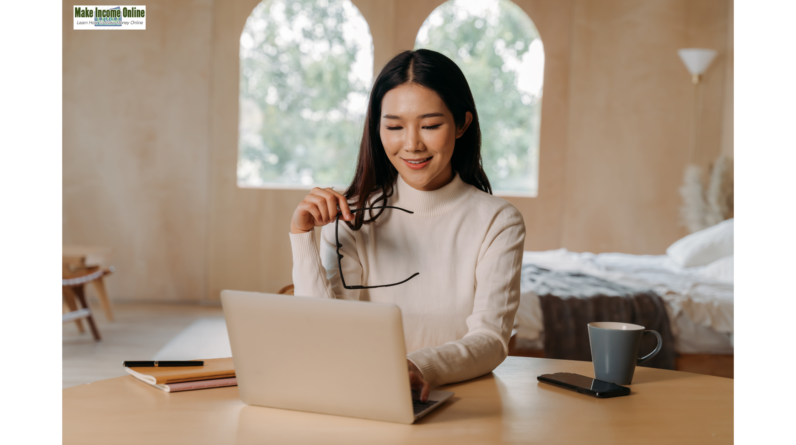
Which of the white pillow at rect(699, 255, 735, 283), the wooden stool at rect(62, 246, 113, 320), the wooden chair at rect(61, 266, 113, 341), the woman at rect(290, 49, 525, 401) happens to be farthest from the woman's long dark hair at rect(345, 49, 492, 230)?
the wooden stool at rect(62, 246, 113, 320)

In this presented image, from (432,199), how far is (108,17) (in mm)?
669

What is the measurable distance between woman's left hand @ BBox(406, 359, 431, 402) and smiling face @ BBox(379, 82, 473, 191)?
0.40 metres

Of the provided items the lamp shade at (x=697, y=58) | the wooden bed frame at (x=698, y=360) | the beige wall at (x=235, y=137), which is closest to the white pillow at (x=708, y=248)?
the wooden bed frame at (x=698, y=360)

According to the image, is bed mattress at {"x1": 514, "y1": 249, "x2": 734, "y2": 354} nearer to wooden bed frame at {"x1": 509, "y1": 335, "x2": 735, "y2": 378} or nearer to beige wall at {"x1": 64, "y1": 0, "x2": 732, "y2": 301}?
wooden bed frame at {"x1": 509, "y1": 335, "x2": 735, "y2": 378}

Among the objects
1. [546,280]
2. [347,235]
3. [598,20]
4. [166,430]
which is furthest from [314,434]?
[598,20]

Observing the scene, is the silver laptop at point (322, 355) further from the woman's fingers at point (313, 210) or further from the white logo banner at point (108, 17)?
the white logo banner at point (108, 17)

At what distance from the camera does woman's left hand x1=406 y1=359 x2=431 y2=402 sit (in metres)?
0.84

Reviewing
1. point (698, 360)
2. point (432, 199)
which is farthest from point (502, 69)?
point (432, 199)

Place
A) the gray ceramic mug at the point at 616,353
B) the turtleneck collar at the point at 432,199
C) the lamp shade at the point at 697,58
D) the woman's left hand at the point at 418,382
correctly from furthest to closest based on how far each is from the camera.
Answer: the lamp shade at the point at 697,58
the turtleneck collar at the point at 432,199
the gray ceramic mug at the point at 616,353
the woman's left hand at the point at 418,382

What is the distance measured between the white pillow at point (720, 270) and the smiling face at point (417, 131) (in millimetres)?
2357

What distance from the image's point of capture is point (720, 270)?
10.5ft

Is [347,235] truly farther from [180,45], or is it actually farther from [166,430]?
[180,45]

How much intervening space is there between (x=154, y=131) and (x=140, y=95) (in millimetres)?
270

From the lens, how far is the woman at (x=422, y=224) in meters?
1.16
